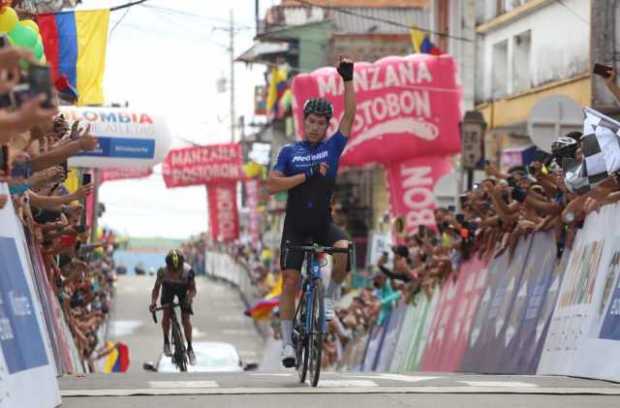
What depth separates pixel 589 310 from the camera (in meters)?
14.6

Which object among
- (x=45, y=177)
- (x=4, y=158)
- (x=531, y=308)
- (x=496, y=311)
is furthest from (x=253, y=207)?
(x=4, y=158)

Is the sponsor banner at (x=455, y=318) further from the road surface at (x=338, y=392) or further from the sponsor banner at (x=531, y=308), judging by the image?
the road surface at (x=338, y=392)

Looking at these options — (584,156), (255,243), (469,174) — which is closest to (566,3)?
(469,174)

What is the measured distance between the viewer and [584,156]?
48.7ft

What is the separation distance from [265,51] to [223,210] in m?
9.76

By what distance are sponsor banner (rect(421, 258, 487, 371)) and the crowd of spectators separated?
5199mm

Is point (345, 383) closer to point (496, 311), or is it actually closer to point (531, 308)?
point (531, 308)

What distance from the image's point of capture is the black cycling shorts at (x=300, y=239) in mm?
12922

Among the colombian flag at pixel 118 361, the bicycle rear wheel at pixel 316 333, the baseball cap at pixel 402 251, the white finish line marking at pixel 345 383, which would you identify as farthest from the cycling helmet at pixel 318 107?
the colombian flag at pixel 118 361

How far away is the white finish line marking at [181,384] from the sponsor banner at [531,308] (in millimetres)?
5285

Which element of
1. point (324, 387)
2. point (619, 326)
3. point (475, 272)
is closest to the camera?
point (324, 387)

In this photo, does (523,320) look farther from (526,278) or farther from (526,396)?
(526,396)

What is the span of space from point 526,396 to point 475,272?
35.4ft

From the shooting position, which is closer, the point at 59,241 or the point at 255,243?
the point at 59,241
